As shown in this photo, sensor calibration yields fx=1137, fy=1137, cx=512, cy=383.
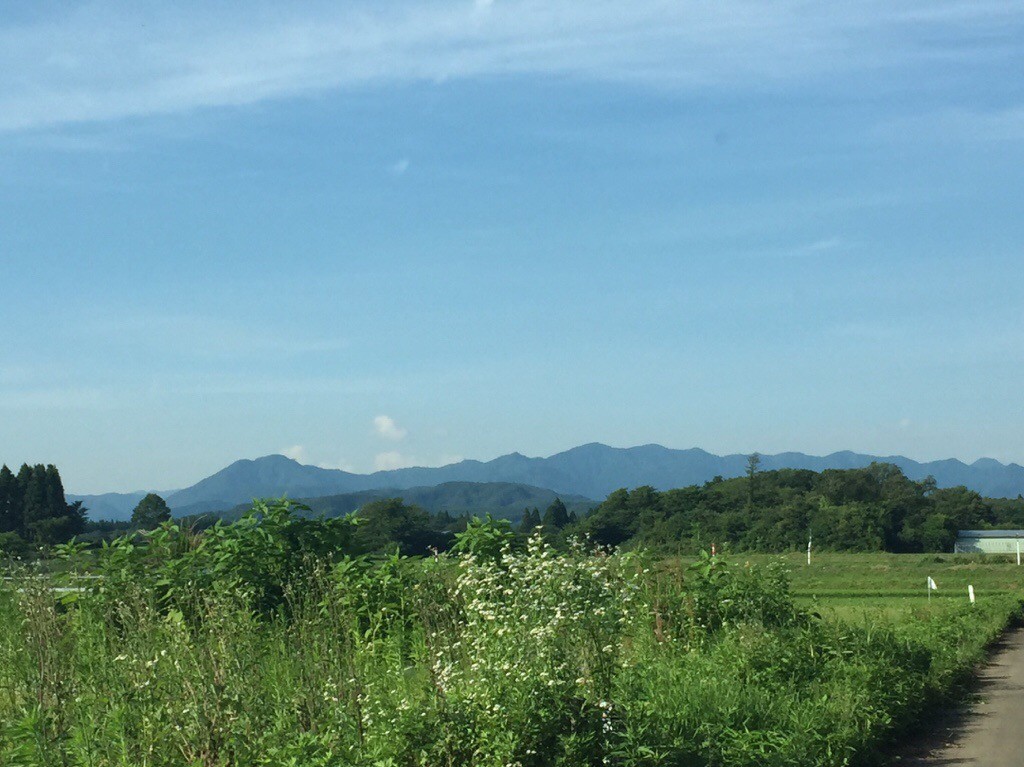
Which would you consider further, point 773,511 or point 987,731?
point 773,511

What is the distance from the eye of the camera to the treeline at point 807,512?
6016cm

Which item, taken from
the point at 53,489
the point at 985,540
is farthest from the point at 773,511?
the point at 53,489

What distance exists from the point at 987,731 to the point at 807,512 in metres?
63.1

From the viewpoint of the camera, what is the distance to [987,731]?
10.5 meters

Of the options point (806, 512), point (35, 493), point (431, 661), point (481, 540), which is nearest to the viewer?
point (431, 661)

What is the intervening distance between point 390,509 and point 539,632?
10.3 meters

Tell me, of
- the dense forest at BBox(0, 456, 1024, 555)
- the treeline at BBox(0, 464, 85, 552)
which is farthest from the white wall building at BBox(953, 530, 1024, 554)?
the treeline at BBox(0, 464, 85, 552)

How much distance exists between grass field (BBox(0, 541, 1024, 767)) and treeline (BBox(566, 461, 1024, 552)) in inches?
Result: 1616

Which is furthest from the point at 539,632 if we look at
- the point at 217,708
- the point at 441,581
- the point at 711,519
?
the point at 711,519

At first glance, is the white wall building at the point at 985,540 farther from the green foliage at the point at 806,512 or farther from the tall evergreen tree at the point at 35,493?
the tall evergreen tree at the point at 35,493

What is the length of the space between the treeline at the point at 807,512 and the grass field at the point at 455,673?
41056 mm

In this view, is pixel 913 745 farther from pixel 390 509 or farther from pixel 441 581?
pixel 390 509

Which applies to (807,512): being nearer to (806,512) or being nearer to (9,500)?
(806,512)

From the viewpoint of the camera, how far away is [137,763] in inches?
279
